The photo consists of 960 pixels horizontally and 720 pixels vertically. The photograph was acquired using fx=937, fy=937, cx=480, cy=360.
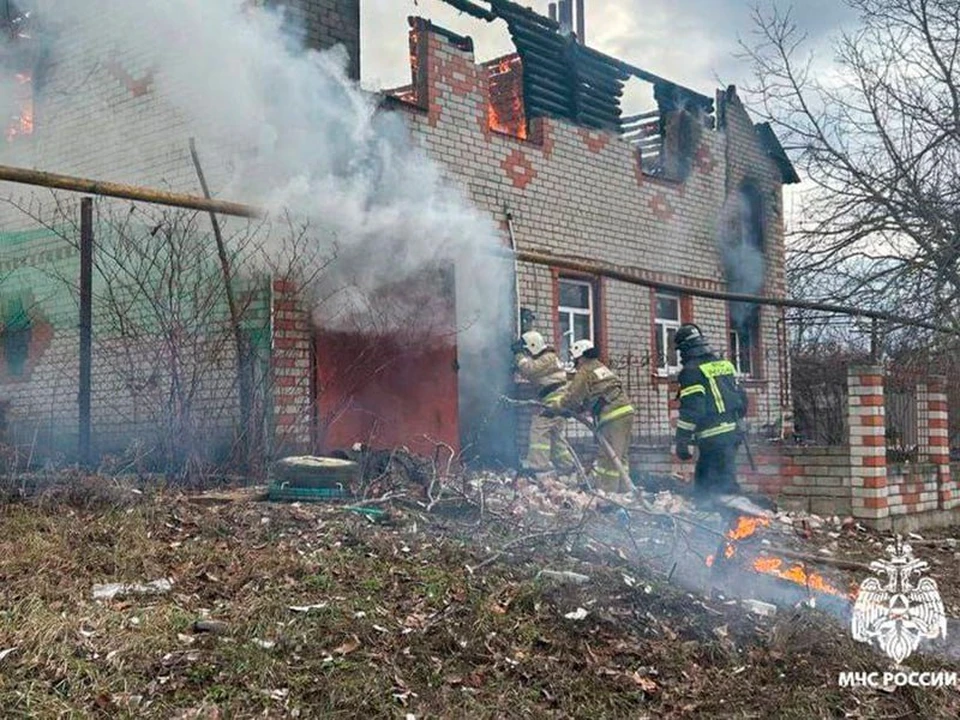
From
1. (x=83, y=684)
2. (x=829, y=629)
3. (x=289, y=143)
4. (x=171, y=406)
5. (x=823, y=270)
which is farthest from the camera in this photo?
(x=823, y=270)

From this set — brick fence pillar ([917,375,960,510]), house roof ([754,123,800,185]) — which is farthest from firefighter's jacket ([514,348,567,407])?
house roof ([754,123,800,185])

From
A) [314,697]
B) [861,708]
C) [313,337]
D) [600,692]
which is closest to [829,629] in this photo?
[861,708]

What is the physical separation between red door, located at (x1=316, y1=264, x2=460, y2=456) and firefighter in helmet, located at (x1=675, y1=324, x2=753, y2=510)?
2.31 meters

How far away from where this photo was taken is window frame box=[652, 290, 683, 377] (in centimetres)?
1293

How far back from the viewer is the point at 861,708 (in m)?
4.14

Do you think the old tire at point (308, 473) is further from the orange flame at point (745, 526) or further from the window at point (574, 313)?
the window at point (574, 313)

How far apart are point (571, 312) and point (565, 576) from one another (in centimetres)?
721

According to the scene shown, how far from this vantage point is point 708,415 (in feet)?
22.7

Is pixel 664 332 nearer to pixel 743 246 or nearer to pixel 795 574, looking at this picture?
pixel 743 246

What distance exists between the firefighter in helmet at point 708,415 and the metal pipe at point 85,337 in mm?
4129

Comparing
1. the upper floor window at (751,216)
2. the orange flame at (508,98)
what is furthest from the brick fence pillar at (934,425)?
the upper floor window at (751,216)

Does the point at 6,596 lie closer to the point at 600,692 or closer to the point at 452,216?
the point at 600,692

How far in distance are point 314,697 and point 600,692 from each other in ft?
3.94

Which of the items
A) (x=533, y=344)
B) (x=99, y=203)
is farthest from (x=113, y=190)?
(x=533, y=344)
